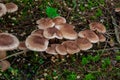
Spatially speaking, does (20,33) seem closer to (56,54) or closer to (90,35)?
(56,54)

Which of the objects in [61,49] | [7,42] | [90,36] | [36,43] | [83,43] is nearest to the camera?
[7,42]

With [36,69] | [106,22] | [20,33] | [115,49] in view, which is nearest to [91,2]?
[106,22]

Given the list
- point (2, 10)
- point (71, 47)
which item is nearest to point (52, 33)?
point (71, 47)

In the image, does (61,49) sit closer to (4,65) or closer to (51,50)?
(51,50)

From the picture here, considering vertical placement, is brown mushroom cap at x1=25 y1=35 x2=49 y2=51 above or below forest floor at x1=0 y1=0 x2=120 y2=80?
above

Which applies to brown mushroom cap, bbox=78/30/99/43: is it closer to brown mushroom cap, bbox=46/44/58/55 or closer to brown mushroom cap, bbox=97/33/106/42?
brown mushroom cap, bbox=97/33/106/42

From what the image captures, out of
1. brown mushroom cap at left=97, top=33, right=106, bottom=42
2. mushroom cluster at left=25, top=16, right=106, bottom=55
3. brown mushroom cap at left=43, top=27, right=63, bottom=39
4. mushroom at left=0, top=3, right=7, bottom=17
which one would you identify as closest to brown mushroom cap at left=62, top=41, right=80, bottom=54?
mushroom cluster at left=25, top=16, right=106, bottom=55

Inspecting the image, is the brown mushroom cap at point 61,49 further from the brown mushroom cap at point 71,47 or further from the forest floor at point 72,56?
the forest floor at point 72,56
